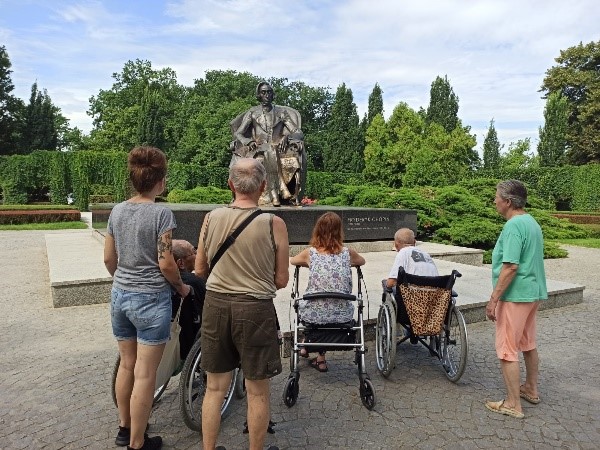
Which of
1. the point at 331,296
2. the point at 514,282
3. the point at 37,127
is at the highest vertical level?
the point at 37,127

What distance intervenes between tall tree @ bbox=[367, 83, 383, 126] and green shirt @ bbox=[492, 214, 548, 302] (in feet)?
153

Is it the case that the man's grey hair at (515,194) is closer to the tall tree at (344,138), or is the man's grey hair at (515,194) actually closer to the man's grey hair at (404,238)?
the man's grey hair at (404,238)

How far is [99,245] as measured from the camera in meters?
11.1

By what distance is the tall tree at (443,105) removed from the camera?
47.3 metres

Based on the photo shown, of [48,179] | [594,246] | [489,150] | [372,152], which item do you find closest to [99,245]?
[594,246]

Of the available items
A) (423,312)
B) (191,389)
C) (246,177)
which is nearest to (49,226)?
(191,389)

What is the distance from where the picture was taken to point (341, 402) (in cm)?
357

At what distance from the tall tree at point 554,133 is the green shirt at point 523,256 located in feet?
132

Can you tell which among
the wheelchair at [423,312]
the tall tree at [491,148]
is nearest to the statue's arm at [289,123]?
the wheelchair at [423,312]

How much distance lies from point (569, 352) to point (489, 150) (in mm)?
50835

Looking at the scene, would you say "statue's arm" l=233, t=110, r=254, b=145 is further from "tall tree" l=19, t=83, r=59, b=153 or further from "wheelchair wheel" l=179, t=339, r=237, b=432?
"tall tree" l=19, t=83, r=59, b=153

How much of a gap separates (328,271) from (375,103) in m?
47.7

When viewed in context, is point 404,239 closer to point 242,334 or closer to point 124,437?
point 242,334

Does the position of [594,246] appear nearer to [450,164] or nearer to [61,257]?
[61,257]
